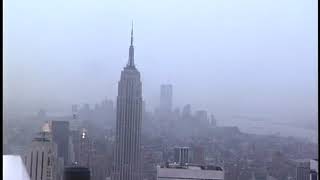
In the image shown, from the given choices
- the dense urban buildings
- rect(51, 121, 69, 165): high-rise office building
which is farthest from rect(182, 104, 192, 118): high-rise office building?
rect(51, 121, 69, 165): high-rise office building

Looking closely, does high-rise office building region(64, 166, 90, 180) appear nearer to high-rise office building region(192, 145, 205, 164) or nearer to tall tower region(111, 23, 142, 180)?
tall tower region(111, 23, 142, 180)

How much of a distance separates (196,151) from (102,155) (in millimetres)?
1106

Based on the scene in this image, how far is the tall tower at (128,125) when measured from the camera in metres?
4.20

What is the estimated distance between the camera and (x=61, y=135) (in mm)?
3037

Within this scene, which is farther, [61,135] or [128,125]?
[128,125]

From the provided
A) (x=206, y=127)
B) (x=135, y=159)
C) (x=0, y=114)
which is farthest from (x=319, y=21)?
(x=135, y=159)

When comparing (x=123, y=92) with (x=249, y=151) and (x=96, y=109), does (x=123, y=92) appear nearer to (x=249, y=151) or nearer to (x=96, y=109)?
(x=96, y=109)

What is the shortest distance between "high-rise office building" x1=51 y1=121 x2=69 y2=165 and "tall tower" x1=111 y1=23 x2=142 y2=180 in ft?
2.59

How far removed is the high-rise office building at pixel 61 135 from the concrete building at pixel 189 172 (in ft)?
4.02

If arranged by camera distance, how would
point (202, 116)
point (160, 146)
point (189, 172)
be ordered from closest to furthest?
point (160, 146), point (202, 116), point (189, 172)

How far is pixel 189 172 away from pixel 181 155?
2.73 feet

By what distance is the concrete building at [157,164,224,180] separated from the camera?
430cm

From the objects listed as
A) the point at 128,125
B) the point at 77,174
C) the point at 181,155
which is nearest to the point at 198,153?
the point at 181,155

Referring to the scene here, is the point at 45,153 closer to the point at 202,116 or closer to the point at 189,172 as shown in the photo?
the point at 202,116
